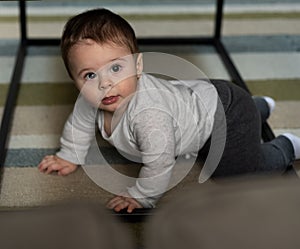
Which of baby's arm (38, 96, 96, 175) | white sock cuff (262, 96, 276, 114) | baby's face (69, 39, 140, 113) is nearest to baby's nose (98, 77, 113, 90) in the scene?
baby's face (69, 39, 140, 113)

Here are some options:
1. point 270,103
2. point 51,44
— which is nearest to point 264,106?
point 270,103

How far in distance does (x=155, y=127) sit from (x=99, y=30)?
15 cm

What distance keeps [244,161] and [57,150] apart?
328 mm

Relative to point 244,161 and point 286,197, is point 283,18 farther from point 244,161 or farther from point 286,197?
point 286,197

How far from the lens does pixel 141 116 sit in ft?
2.95

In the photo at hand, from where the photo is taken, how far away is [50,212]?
1.31 ft

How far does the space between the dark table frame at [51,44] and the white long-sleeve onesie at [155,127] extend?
177 mm

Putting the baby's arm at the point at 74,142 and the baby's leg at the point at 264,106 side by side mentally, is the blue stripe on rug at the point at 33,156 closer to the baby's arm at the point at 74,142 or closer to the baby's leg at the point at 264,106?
the baby's arm at the point at 74,142

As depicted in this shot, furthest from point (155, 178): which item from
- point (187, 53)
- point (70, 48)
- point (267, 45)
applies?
point (267, 45)

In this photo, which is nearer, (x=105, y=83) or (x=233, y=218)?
(x=233, y=218)

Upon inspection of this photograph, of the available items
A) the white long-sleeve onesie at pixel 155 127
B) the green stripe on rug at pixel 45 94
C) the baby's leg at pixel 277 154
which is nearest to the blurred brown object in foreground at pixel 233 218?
the white long-sleeve onesie at pixel 155 127

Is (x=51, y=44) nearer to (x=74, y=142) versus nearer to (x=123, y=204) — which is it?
(x=74, y=142)

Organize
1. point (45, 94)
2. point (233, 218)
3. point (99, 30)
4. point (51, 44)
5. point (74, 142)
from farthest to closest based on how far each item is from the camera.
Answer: point (51, 44) → point (45, 94) → point (74, 142) → point (99, 30) → point (233, 218)

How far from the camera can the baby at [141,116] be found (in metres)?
0.89
